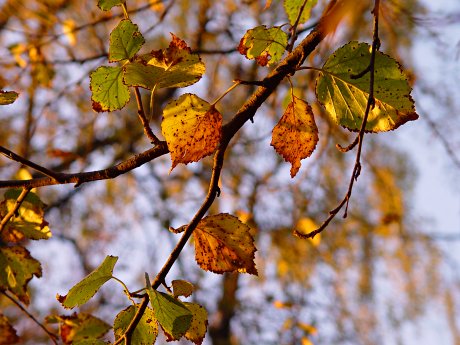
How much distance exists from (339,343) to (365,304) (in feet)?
2.14

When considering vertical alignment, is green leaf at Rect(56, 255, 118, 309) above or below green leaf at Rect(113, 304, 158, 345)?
above

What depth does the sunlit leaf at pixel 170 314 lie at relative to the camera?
568 mm

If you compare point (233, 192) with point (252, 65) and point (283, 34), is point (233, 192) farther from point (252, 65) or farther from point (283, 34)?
point (283, 34)

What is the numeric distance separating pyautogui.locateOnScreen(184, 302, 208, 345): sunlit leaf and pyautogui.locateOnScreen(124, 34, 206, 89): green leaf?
261 mm

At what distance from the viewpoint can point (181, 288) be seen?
2.11ft

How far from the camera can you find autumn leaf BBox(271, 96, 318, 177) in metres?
0.67

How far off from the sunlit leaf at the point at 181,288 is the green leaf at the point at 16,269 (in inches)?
12.0

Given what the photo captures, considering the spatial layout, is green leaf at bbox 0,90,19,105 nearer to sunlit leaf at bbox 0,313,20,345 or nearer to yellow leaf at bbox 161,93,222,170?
yellow leaf at bbox 161,93,222,170

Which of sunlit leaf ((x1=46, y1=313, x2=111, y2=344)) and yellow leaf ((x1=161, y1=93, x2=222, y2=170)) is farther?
sunlit leaf ((x1=46, y1=313, x2=111, y2=344))

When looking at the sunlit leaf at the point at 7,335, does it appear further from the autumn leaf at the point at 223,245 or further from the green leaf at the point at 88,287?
the autumn leaf at the point at 223,245

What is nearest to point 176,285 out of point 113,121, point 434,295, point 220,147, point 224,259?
point 224,259

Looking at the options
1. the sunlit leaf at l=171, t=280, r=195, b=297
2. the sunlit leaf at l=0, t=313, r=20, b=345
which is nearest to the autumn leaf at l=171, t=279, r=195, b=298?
the sunlit leaf at l=171, t=280, r=195, b=297

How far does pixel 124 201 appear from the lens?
14.8 feet

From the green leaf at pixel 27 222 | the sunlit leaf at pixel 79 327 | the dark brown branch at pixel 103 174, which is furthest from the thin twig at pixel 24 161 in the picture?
the sunlit leaf at pixel 79 327
